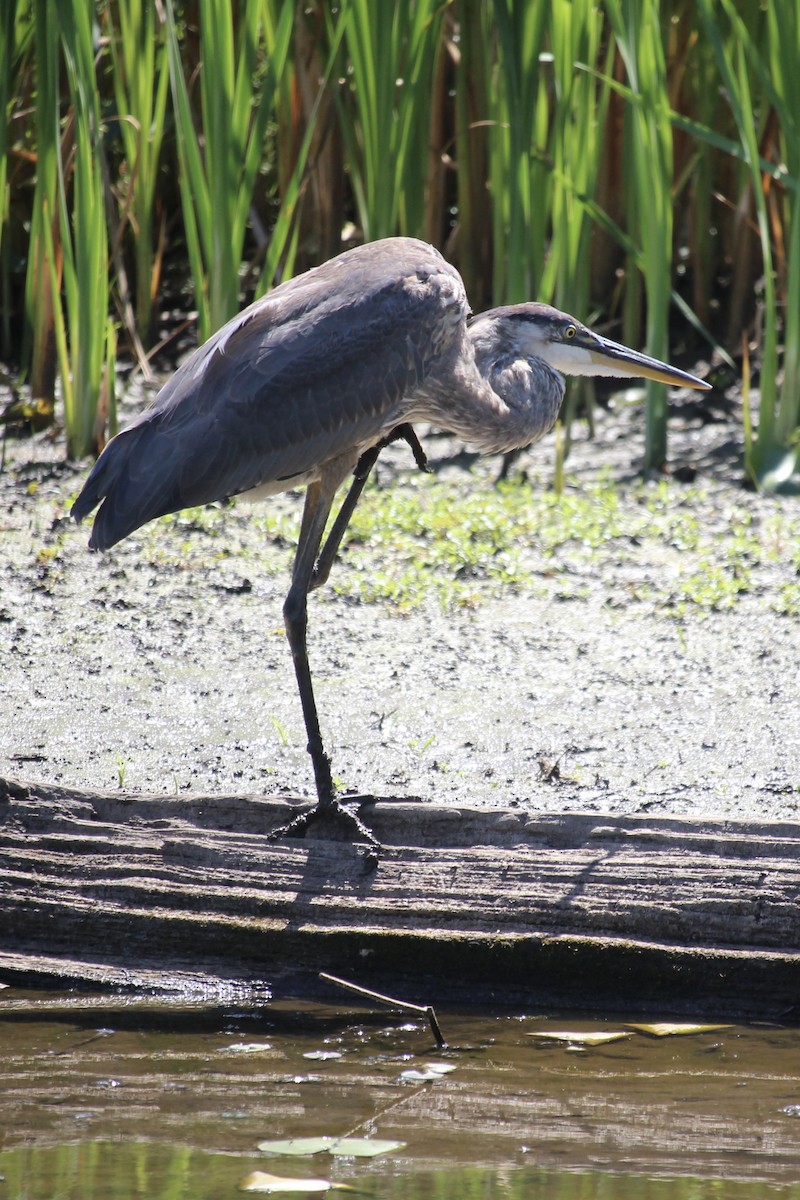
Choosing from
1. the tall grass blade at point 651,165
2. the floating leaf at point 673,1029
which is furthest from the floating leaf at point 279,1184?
the tall grass blade at point 651,165

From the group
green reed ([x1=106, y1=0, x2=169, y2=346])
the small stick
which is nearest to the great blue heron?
the small stick

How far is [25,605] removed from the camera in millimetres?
5445

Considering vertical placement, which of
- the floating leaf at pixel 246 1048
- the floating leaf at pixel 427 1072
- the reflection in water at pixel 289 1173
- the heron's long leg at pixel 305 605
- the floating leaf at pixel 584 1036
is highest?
the heron's long leg at pixel 305 605

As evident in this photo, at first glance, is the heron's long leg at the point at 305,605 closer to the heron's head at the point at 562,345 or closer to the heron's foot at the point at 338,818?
the heron's foot at the point at 338,818

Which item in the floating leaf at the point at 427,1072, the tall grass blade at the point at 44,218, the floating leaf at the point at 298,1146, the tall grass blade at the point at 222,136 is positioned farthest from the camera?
the tall grass blade at the point at 44,218

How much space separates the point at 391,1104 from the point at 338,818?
756 millimetres

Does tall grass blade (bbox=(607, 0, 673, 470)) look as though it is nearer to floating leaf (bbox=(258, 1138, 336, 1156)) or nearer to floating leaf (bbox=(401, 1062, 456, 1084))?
floating leaf (bbox=(401, 1062, 456, 1084))

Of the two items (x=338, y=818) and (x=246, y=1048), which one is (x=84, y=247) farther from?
(x=246, y=1048)

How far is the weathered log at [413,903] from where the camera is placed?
121 inches

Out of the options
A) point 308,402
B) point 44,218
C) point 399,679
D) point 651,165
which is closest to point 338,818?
point 308,402

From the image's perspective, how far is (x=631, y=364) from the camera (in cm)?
432

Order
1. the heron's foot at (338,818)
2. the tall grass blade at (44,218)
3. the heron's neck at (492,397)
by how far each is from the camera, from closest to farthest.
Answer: the heron's foot at (338,818)
the heron's neck at (492,397)
the tall grass blade at (44,218)

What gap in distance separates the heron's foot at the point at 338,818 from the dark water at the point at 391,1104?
37 centimetres

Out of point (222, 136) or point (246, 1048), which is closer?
point (246, 1048)
